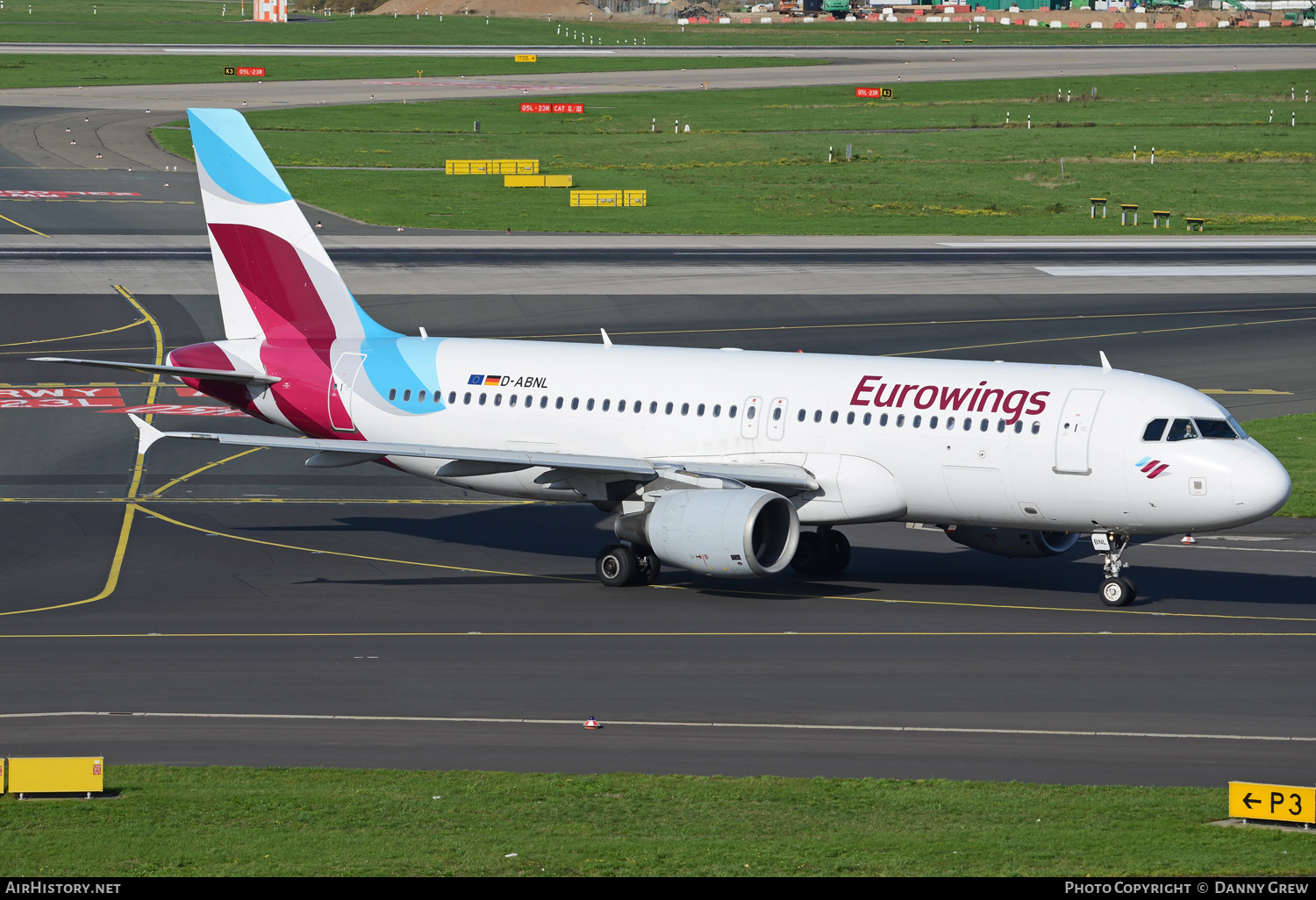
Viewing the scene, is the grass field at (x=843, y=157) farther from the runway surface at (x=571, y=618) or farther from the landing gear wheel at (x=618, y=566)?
the landing gear wheel at (x=618, y=566)

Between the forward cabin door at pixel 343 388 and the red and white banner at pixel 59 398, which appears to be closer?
the forward cabin door at pixel 343 388

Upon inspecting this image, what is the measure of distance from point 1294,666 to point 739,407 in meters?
13.4

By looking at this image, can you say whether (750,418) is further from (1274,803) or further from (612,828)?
(1274,803)

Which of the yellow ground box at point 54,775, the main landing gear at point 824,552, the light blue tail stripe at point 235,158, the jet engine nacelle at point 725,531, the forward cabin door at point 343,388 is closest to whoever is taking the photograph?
the yellow ground box at point 54,775

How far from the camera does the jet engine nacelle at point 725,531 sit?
3538 centimetres

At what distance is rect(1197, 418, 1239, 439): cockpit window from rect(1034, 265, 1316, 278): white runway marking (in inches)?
2006

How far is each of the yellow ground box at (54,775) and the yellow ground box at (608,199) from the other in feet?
294

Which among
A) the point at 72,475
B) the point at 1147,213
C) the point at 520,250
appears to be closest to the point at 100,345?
the point at 72,475

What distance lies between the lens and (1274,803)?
20906 millimetres

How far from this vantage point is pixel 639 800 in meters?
23.0

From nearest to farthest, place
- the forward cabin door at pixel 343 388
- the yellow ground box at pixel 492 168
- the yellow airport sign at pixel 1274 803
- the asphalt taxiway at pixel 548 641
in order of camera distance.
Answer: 1. the yellow airport sign at pixel 1274 803
2. the asphalt taxiway at pixel 548 641
3. the forward cabin door at pixel 343 388
4. the yellow ground box at pixel 492 168

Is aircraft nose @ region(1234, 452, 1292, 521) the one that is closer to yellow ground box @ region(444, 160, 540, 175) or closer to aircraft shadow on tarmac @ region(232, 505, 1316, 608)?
aircraft shadow on tarmac @ region(232, 505, 1316, 608)

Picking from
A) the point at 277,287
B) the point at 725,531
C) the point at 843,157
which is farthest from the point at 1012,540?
the point at 843,157

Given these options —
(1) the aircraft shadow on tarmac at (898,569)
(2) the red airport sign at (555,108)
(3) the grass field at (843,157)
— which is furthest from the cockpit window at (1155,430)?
(2) the red airport sign at (555,108)
